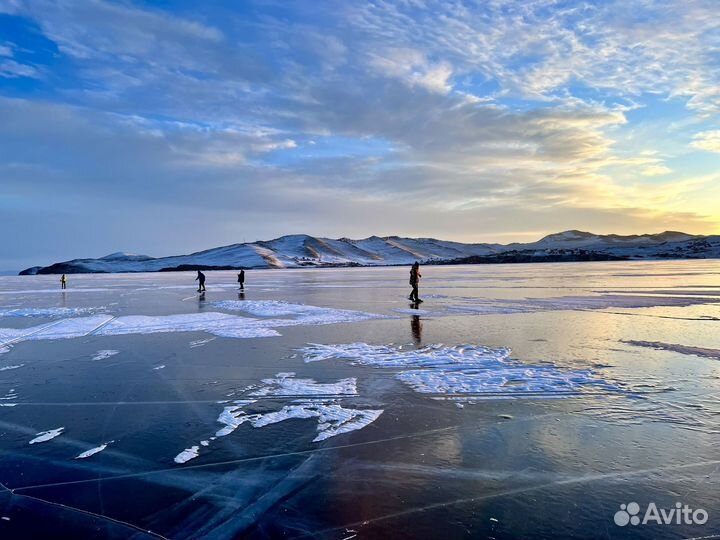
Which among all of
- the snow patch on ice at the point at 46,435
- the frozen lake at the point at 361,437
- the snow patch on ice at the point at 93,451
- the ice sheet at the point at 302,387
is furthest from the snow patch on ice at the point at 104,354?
the snow patch on ice at the point at 93,451

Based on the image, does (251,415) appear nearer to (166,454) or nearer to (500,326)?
(166,454)

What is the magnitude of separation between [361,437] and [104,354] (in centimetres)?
765

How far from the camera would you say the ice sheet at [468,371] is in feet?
24.0

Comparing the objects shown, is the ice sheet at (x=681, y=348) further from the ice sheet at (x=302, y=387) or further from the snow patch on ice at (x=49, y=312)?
the snow patch on ice at (x=49, y=312)

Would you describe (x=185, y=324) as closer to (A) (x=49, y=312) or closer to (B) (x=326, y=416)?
(A) (x=49, y=312)

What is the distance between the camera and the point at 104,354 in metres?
10.7

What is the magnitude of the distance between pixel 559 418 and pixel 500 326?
26.4ft

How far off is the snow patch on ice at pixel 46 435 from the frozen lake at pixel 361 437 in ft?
0.11

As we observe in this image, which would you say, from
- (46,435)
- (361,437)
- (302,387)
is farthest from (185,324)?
(361,437)

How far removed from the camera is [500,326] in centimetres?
1391

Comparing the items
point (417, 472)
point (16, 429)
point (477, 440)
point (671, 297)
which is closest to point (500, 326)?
point (477, 440)

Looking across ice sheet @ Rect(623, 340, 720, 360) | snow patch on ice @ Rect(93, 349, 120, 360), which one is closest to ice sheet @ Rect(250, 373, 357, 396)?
snow patch on ice @ Rect(93, 349, 120, 360)

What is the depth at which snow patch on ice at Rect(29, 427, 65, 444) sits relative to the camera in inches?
220

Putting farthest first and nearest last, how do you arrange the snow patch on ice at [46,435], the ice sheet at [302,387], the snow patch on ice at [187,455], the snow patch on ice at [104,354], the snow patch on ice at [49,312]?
the snow patch on ice at [49,312] < the snow patch on ice at [104,354] < the ice sheet at [302,387] < the snow patch on ice at [46,435] < the snow patch on ice at [187,455]
